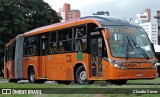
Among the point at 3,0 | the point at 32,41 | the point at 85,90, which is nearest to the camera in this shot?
the point at 85,90

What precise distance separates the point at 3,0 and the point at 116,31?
35648mm

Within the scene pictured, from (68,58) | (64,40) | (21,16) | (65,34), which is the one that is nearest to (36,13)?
(21,16)

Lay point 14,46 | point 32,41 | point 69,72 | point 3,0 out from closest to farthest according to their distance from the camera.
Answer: point 69,72
point 32,41
point 14,46
point 3,0

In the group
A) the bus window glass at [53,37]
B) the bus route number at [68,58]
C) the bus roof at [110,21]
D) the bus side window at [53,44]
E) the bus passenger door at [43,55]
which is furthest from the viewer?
the bus passenger door at [43,55]

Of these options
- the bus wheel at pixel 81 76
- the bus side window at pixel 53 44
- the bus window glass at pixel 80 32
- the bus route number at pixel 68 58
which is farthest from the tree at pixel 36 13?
the bus wheel at pixel 81 76

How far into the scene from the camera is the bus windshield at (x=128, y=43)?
56.1 feet

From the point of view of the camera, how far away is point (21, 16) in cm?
5175

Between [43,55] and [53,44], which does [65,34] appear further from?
[43,55]

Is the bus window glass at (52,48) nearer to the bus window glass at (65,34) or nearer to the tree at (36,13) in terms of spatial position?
the bus window glass at (65,34)

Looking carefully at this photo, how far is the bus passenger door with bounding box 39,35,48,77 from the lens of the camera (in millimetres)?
22094

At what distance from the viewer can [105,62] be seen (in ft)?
55.8

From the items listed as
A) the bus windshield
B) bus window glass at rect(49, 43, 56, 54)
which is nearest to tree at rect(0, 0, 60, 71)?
bus window glass at rect(49, 43, 56, 54)

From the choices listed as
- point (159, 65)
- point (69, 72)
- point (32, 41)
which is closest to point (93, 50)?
point (69, 72)

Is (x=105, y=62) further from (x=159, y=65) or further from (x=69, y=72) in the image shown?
(x=159, y=65)
